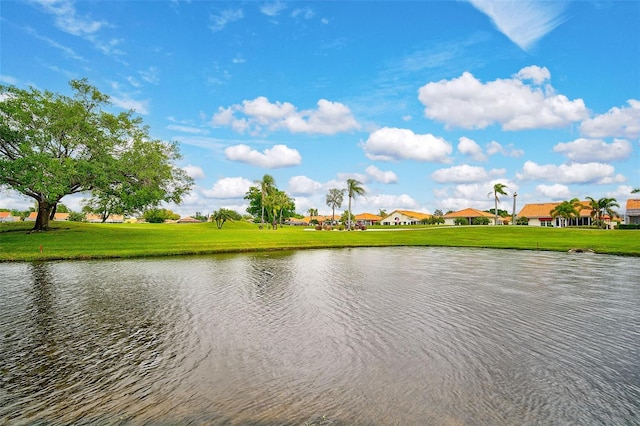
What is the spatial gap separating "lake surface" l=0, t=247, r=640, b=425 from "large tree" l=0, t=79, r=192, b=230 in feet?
74.6

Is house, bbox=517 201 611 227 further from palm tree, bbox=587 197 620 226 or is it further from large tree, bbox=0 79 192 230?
large tree, bbox=0 79 192 230

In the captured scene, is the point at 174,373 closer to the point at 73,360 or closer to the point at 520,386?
the point at 73,360

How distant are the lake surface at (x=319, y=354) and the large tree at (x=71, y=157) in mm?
22751

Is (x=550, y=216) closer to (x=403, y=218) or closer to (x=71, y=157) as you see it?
(x=403, y=218)

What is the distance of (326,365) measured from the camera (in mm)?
8281

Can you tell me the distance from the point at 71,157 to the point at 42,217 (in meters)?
8.57

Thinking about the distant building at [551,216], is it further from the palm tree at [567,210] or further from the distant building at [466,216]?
the distant building at [466,216]

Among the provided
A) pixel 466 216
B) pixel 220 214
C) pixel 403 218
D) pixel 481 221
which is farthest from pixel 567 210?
pixel 220 214

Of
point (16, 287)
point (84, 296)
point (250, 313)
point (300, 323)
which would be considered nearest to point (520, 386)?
point (300, 323)

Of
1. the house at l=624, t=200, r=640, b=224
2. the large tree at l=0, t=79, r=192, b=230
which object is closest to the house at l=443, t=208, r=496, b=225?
the house at l=624, t=200, r=640, b=224

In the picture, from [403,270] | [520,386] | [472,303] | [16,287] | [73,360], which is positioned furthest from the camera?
[403,270]

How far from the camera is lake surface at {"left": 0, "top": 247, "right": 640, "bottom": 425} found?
6328 mm

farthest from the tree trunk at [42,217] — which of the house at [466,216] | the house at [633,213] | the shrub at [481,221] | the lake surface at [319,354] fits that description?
the house at [633,213]

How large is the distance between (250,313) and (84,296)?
8.19 meters
